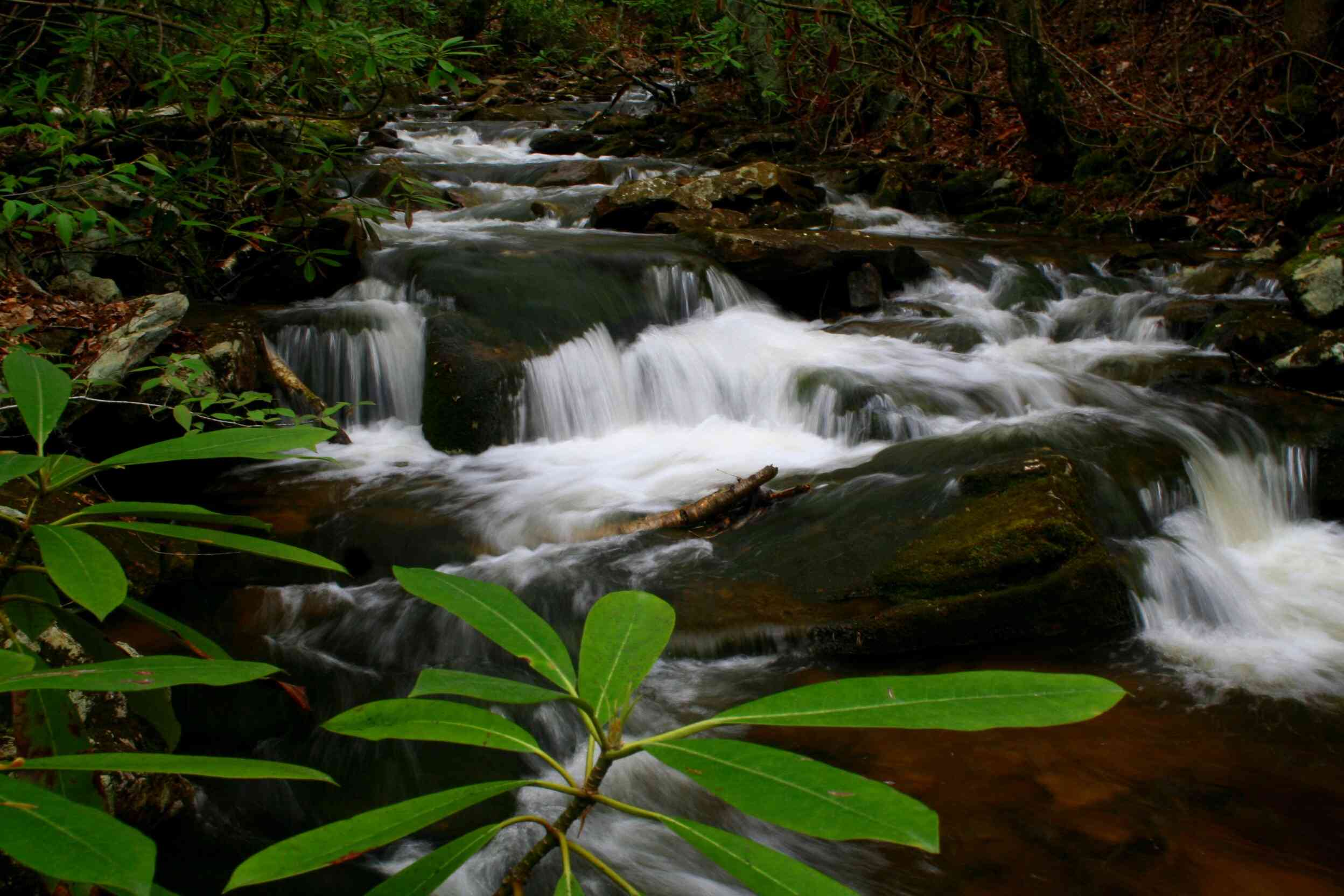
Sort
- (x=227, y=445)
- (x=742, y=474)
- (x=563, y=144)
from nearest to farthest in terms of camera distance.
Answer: (x=227, y=445), (x=742, y=474), (x=563, y=144)

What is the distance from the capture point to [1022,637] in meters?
3.65

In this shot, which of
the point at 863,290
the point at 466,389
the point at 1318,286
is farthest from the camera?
the point at 863,290

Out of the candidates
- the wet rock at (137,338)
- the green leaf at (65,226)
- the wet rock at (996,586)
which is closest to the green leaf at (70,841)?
the wet rock at (996,586)

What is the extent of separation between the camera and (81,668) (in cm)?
74

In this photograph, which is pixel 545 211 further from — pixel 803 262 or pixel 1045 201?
pixel 1045 201

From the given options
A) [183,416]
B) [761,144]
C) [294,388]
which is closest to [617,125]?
[761,144]

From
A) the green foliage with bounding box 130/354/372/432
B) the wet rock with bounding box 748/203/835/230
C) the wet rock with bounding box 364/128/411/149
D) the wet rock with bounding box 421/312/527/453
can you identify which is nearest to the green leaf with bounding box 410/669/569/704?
the green foliage with bounding box 130/354/372/432

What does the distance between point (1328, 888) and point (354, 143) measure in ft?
40.0

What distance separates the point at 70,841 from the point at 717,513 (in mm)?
4102

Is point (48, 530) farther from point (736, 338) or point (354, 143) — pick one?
point (354, 143)

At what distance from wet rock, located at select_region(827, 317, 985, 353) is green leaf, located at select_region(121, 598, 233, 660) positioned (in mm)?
6776

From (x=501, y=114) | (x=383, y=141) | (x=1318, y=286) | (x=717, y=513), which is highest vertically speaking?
(x=501, y=114)

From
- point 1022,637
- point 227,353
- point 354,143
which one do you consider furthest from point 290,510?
point 354,143

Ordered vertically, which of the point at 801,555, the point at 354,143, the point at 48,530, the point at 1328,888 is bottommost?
the point at 1328,888
